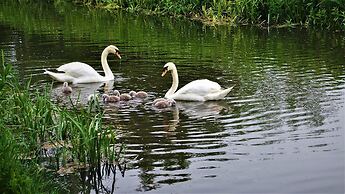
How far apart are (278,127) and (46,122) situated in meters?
3.54

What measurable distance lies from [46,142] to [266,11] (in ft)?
62.1

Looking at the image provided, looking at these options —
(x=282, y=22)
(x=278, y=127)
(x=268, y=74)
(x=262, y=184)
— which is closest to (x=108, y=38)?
(x=282, y=22)

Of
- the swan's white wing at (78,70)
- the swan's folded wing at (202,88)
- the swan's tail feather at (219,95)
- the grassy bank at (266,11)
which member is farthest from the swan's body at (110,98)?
the grassy bank at (266,11)

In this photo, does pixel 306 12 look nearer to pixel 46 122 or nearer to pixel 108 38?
pixel 108 38

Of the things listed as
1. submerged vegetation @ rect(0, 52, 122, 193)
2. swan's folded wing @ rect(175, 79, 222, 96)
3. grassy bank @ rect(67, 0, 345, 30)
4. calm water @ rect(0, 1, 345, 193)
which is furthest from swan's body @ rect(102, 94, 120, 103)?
grassy bank @ rect(67, 0, 345, 30)

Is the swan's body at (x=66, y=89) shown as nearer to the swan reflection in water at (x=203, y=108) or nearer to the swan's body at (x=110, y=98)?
the swan's body at (x=110, y=98)

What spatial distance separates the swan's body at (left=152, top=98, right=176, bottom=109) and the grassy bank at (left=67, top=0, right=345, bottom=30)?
43.3ft

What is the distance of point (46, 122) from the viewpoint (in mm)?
8570

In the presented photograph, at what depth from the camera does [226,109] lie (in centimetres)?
1138

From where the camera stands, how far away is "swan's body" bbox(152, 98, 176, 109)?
11562 millimetres

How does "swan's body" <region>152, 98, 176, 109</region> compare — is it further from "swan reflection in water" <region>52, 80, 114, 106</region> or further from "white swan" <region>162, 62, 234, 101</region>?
"swan reflection in water" <region>52, 80, 114, 106</region>

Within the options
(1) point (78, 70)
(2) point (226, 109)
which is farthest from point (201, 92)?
(1) point (78, 70)

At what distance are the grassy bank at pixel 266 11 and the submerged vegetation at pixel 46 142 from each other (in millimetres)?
16758

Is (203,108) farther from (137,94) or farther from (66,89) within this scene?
(66,89)
